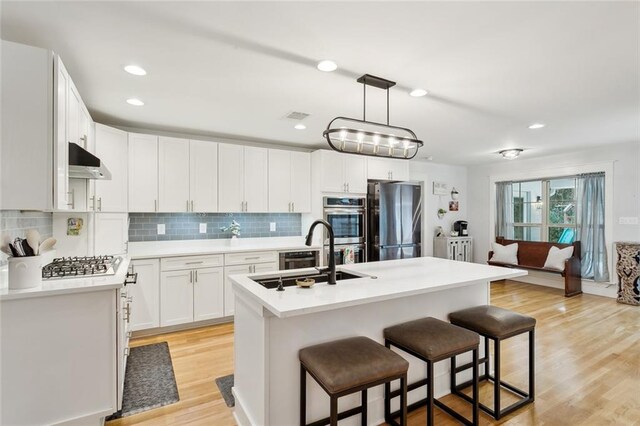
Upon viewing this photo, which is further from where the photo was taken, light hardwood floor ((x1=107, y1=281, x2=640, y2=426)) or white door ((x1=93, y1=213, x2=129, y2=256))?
white door ((x1=93, y1=213, x2=129, y2=256))

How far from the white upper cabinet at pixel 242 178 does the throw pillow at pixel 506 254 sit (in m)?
4.67

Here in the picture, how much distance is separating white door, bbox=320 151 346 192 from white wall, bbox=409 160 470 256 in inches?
89.7

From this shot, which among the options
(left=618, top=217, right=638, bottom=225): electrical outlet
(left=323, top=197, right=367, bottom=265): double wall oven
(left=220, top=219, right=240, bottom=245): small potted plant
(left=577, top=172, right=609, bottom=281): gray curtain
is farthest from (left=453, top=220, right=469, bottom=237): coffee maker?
(left=220, top=219, right=240, bottom=245): small potted plant

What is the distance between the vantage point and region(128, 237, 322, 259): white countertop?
3668mm

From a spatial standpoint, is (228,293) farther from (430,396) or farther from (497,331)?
(497,331)

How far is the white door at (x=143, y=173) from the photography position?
361cm

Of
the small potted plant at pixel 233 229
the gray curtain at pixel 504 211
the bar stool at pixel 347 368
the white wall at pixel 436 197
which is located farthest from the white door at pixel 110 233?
the gray curtain at pixel 504 211

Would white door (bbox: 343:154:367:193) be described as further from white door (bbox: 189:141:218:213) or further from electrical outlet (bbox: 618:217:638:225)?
electrical outlet (bbox: 618:217:638:225)

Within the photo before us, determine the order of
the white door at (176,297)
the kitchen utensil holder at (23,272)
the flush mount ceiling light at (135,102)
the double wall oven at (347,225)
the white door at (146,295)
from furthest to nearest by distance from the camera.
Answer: the double wall oven at (347,225), the white door at (176,297), the white door at (146,295), the flush mount ceiling light at (135,102), the kitchen utensil holder at (23,272)

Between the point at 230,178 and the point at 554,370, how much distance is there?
3989mm

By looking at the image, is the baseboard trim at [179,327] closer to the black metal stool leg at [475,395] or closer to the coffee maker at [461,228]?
the black metal stool leg at [475,395]

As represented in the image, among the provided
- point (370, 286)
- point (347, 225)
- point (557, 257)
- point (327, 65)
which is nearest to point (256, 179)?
point (347, 225)

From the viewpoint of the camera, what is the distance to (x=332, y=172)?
4.64 m

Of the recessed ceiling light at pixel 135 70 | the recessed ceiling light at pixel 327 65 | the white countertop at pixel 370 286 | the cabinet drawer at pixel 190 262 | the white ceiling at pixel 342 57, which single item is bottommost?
the cabinet drawer at pixel 190 262
